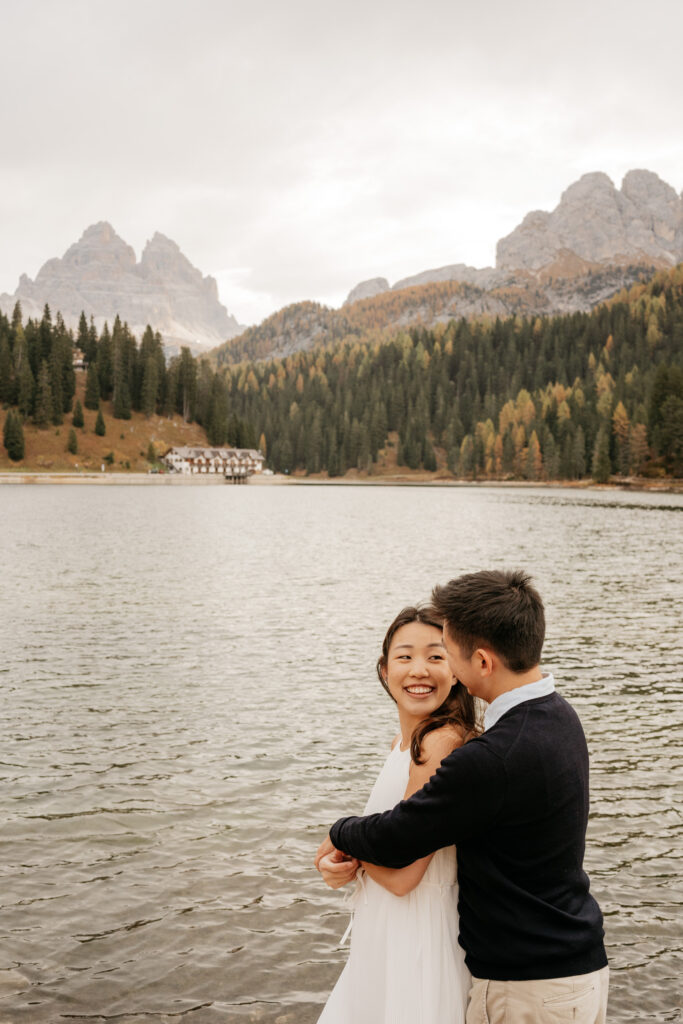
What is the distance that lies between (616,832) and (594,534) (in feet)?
170

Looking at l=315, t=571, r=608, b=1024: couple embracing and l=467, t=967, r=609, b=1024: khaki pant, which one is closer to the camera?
l=315, t=571, r=608, b=1024: couple embracing

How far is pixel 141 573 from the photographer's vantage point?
38.4 metres

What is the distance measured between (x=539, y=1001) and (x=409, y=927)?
0.64 meters

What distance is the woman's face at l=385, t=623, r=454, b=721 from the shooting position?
417 centimetres

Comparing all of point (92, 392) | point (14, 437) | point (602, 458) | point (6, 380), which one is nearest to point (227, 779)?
point (602, 458)

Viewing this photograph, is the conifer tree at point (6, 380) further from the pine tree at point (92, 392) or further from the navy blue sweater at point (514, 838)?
the navy blue sweater at point (514, 838)

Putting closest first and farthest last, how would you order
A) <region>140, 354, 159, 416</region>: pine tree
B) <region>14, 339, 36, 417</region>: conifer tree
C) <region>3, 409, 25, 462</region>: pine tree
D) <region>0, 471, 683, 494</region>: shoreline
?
1. <region>0, 471, 683, 494</region>: shoreline
2. <region>3, 409, 25, 462</region>: pine tree
3. <region>14, 339, 36, 417</region>: conifer tree
4. <region>140, 354, 159, 416</region>: pine tree

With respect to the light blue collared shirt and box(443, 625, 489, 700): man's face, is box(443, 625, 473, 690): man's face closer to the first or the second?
box(443, 625, 489, 700): man's face

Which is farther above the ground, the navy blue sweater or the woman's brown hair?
the woman's brown hair

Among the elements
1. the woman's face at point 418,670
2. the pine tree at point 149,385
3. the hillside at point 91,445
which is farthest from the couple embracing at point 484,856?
the pine tree at point 149,385

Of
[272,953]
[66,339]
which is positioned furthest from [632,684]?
[66,339]

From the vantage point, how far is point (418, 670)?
164 inches

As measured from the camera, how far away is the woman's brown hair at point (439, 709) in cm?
381

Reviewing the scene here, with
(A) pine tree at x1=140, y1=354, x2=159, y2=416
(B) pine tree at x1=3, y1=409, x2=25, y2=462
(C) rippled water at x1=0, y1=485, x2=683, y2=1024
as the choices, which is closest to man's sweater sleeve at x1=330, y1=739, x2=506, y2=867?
(C) rippled water at x1=0, y1=485, x2=683, y2=1024
